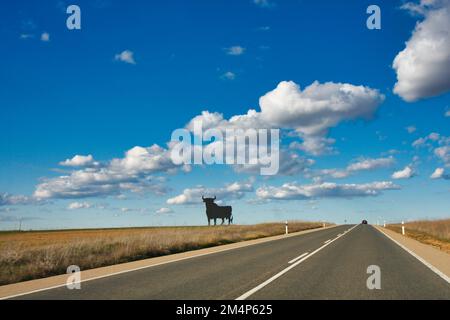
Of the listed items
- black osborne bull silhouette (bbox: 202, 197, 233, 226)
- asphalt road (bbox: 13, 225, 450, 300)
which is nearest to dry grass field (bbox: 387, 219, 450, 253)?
asphalt road (bbox: 13, 225, 450, 300)

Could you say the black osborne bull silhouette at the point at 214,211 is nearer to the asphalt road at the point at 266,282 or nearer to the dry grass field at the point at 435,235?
the dry grass field at the point at 435,235

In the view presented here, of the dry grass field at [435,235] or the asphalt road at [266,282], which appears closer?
the asphalt road at [266,282]

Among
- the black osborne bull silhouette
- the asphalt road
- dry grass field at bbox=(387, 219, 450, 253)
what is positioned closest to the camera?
the asphalt road

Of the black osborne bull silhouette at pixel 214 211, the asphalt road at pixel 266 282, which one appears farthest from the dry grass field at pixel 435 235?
the black osborne bull silhouette at pixel 214 211

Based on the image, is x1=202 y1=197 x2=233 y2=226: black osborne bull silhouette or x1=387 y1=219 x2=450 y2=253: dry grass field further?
x1=202 y1=197 x2=233 y2=226: black osborne bull silhouette

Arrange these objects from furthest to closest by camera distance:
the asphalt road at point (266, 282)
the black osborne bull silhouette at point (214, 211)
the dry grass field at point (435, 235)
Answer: the black osborne bull silhouette at point (214, 211) → the dry grass field at point (435, 235) → the asphalt road at point (266, 282)

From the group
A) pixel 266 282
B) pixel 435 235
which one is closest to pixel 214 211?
pixel 435 235

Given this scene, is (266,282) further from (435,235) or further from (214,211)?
(214,211)

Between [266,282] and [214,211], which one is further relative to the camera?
[214,211]

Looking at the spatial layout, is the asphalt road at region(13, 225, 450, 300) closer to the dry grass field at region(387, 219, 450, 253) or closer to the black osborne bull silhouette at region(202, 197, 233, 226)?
the dry grass field at region(387, 219, 450, 253)

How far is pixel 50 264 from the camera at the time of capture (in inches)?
549

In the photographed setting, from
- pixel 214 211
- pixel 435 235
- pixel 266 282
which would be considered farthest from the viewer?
pixel 214 211

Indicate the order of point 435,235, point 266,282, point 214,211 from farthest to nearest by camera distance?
point 214,211 → point 435,235 → point 266,282
